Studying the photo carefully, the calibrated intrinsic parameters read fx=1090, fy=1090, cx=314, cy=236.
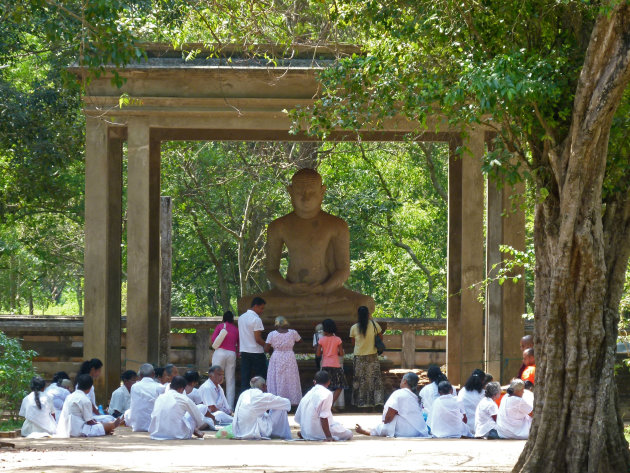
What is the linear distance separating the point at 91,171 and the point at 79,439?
4019 mm

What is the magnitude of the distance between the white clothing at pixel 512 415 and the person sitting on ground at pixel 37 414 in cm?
533

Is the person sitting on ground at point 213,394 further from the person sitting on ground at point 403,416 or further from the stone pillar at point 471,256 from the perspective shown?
the stone pillar at point 471,256

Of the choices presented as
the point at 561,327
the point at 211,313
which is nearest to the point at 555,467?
the point at 561,327

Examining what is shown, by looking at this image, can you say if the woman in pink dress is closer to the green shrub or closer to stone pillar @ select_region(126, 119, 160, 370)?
stone pillar @ select_region(126, 119, 160, 370)

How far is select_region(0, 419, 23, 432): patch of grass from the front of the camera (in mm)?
14380

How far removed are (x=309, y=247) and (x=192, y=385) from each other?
5.33 m

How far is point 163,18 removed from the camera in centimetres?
1794

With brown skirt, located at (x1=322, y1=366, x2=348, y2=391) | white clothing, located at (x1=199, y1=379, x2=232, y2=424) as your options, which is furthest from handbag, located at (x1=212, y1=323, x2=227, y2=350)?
brown skirt, located at (x1=322, y1=366, x2=348, y2=391)

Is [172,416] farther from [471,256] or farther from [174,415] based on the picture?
[471,256]

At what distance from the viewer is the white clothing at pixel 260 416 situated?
1228 cm

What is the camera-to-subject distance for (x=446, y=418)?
41.9ft

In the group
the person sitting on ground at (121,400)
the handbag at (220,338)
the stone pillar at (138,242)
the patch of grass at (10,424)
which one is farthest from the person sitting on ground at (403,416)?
the patch of grass at (10,424)

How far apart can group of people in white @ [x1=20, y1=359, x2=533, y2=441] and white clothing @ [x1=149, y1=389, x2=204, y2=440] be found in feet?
0.04

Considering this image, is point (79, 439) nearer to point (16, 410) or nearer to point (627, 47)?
point (16, 410)
